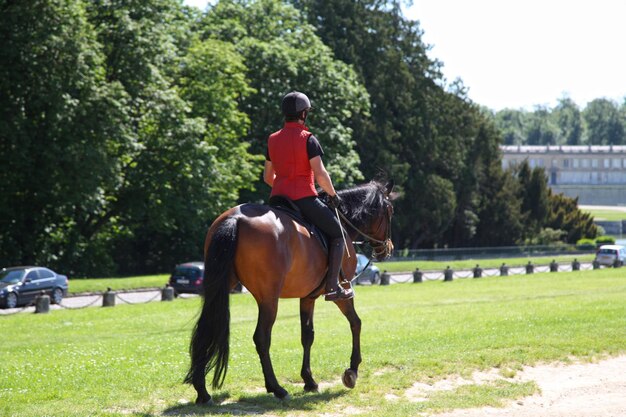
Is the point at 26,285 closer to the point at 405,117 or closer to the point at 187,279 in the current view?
the point at 187,279

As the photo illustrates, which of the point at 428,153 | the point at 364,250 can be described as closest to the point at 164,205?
the point at 428,153

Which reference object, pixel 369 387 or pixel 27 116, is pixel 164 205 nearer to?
pixel 27 116

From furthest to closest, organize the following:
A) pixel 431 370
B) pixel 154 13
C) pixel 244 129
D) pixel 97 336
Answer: pixel 244 129, pixel 154 13, pixel 97 336, pixel 431 370

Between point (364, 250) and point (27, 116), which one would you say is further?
point (27, 116)

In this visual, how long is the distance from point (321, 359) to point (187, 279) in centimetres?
2961

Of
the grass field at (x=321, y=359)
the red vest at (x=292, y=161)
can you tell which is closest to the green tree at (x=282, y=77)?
the grass field at (x=321, y=359)

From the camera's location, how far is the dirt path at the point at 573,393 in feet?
37.2

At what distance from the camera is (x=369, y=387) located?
12211mm

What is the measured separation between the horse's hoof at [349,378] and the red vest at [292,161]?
228 centimetres

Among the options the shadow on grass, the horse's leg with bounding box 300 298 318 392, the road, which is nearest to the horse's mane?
the horse's leg with bounding box 300 298 318 392

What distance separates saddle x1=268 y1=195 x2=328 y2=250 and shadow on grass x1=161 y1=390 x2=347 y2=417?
73.7 inches

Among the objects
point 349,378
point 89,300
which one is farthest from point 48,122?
point 349,378

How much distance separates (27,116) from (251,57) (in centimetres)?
1990

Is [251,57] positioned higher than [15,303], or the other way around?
[251,57]
